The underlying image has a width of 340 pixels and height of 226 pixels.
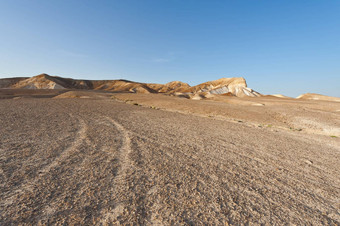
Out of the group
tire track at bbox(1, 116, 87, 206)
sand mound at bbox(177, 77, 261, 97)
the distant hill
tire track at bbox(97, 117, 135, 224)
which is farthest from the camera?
the distant hill

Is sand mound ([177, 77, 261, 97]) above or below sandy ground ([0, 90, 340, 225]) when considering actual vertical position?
above

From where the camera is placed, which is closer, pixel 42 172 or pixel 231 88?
pixel 42 172

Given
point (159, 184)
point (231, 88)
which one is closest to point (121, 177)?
point (159, 184)

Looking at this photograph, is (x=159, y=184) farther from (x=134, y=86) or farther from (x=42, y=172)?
(x=134, y=86)

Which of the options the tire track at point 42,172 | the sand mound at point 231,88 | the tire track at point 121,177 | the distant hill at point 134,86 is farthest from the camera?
the distant hill at point 134,86

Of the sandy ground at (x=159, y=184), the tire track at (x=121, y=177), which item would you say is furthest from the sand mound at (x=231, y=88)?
the tire track at (x=121, y=177)

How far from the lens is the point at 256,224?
2.53 m

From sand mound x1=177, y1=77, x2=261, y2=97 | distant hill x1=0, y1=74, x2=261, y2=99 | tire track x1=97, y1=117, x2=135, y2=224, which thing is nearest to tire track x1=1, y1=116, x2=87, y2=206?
tire track x1=97, y1=117, x2=135, y2=224

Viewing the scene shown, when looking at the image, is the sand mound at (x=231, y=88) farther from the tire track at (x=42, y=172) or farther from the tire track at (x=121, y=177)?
the tire track at (x=42, y=172)

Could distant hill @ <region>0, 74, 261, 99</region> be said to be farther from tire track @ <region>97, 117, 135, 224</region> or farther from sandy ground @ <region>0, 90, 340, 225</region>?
tire track @ <region>97, 117, 135, 224</region>

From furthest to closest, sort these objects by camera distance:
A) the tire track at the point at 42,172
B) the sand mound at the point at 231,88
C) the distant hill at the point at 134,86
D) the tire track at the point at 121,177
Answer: the distant hill at the point at 134,86 → the sand mound at the point at 231,88 → the tire track at the point at 42,172 → the tire track at the point at 121,177

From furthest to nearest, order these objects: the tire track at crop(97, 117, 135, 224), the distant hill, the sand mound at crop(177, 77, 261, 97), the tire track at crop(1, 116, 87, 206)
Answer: the distant hill
the sand mound at crop(177, 77, 261, 97)
the tire track at crop(1, 116, 87, 206)
the tire track at crop(97, 117, 135, 224)

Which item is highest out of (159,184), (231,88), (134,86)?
(231,88)

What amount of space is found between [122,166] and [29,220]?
2.00m
